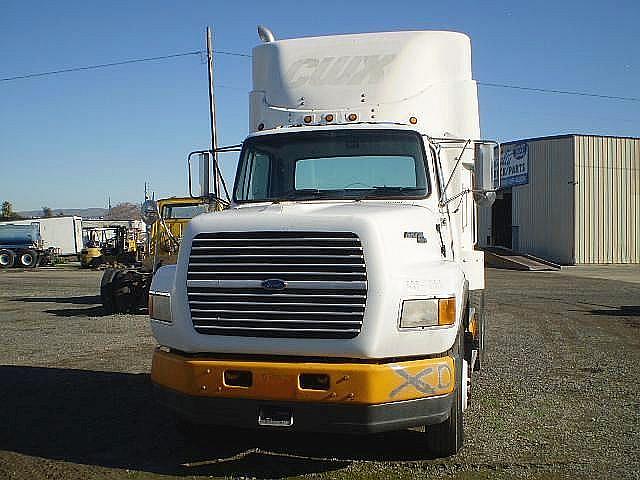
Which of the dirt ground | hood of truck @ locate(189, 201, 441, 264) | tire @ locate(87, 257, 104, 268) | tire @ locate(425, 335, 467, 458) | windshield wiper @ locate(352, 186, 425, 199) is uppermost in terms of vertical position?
windshield wiper @ locate(352, 186, 425, 199)

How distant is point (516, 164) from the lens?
142ft

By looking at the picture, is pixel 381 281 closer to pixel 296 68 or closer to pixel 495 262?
pixel 296 68

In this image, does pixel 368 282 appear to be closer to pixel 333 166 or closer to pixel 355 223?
pixel 355 223

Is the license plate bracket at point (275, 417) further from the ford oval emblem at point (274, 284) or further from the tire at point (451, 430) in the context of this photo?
the tire at point (451, 430)

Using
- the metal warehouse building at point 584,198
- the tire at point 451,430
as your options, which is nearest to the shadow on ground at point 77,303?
the tire at point 451,430

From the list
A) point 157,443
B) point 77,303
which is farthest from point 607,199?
point 157,443

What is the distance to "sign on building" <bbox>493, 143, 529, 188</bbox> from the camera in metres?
42.1

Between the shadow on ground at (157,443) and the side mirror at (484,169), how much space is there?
88.1 inches

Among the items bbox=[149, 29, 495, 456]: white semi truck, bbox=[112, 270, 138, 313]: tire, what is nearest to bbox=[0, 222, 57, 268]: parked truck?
bbox=[112, 270, 138, 313]: tire

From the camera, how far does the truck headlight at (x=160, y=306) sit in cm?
541

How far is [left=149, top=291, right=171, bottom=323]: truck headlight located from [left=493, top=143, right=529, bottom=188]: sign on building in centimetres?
3758

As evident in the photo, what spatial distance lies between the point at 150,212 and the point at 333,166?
5.92ft

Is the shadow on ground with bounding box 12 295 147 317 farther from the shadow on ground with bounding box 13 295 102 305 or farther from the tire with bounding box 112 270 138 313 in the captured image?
the tire with bounding box 112 270 138 313

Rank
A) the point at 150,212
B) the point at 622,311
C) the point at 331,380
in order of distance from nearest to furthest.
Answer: the point at 331,380
the point at 150,212
the point at 622,311
